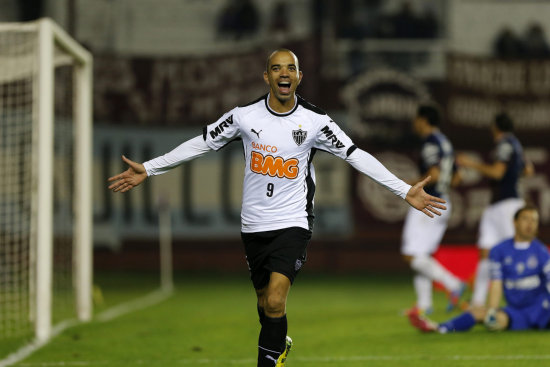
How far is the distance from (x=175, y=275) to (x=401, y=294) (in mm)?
5249

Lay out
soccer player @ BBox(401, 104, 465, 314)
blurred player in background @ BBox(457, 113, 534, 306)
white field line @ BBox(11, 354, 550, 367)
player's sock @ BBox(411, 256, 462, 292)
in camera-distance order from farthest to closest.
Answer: blurred player in background @ BBox(457, 113, 534, 306), player's sock @ BBox(411, 256, 462, 292), soccer player @ BBox(401, 104, 465, 314), white field line @ BBox(11, 354, 550, 367)

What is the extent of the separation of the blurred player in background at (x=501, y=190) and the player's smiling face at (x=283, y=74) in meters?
4.87

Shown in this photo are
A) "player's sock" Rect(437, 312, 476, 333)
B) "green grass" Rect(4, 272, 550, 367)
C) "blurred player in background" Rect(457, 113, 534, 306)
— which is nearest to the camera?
"green grass" Rect(4, 272, 550, 367)

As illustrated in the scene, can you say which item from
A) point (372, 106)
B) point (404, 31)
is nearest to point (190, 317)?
point (372, 106)

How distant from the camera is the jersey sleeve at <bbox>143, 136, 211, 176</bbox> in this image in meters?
5.84

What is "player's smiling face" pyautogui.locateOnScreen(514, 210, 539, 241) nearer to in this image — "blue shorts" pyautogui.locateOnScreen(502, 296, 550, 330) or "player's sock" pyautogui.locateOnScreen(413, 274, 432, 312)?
"blue shorts" pyautogui.locateOnScreen(502, 296, 550, 330)

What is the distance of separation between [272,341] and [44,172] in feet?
12.4

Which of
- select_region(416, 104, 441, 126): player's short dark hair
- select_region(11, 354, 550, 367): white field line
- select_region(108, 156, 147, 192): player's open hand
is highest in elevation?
select_region(416, 104, 441, 126): player's short dark hair

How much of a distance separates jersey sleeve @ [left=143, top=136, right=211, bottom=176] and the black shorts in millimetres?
587

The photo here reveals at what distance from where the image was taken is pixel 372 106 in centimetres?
1733

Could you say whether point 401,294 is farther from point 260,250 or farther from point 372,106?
point 260,250

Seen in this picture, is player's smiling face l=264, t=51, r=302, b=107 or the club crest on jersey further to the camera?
the club crest on jersey

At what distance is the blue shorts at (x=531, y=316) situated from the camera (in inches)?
323

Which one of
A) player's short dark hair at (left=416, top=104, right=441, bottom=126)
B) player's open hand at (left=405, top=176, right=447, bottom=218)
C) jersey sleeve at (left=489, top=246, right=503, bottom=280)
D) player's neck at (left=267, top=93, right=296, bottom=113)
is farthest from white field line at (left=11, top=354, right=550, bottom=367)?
player's short dark hair at (left=416, top=104, right=441, bottom=126)
